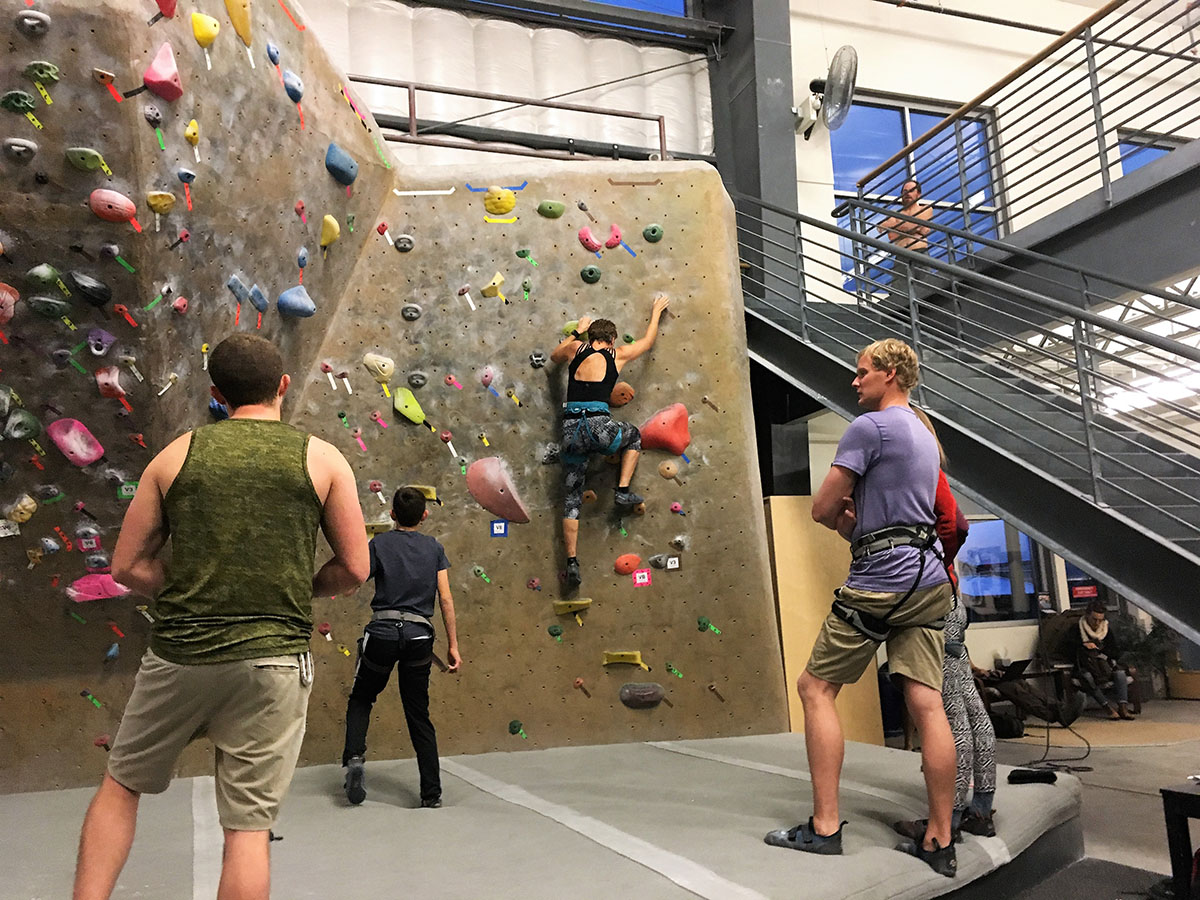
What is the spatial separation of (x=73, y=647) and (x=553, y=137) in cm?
503

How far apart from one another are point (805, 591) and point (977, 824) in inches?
145

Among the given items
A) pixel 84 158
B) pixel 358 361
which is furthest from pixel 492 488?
pixel 84 158

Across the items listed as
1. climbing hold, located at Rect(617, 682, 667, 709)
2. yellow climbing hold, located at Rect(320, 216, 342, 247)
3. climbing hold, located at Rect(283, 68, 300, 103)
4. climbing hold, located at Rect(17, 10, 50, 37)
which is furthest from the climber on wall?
climbing hold, located at Rect(17, 10, 50, 37)

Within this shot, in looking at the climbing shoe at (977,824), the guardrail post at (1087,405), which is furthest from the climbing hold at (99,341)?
the guardrail post at (1087,405)

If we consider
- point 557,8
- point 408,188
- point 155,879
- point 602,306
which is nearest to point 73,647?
point 155,879

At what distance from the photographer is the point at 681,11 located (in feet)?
26.1

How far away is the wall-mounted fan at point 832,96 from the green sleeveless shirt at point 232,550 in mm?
6639

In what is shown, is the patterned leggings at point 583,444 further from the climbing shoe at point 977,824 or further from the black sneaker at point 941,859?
the black sneaker at point 941,859

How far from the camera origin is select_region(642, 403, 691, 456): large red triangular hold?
461cm

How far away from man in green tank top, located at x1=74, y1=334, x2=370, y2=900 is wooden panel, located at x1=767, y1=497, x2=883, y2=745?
4.91 m

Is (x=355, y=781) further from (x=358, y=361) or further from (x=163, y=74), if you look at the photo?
(x=163, y=74)

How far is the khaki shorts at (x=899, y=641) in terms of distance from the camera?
92.3 inches

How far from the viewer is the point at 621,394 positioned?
459cm

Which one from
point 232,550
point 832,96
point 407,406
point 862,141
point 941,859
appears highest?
point 862,141
